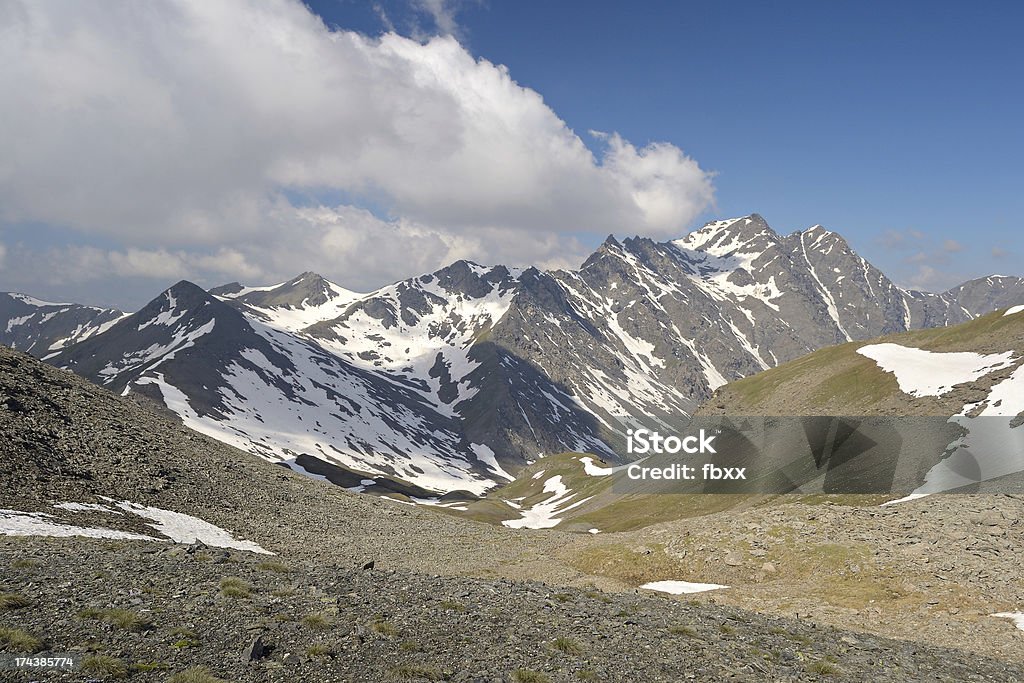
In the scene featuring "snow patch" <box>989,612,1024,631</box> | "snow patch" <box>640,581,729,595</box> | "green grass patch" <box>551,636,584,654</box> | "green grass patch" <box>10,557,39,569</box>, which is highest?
"green grass patch" <box>10,557,39,569</box>

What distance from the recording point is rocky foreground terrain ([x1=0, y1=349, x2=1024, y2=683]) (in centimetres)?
1519

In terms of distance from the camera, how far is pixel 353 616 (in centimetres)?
1898

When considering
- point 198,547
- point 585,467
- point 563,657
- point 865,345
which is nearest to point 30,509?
point 198,547

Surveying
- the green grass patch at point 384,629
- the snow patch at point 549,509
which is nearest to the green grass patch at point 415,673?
the green grass patch at point 384,629

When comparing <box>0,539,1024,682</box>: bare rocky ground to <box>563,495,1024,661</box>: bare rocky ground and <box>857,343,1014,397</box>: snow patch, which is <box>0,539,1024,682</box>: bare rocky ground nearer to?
<box>563,495,1024,661</box>: bare rocky ground

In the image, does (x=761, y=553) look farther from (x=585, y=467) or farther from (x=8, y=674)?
(x=585, y=467)

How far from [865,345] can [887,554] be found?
83.1m

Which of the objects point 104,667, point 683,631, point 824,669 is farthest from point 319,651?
point 824,669

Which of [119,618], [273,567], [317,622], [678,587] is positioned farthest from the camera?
[678,587]

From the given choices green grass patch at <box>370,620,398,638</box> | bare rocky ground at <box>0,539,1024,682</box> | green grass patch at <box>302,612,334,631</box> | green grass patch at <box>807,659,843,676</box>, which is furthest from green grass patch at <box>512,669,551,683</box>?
green grass patch at <box>807,659,843,676</box>

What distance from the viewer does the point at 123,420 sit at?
5366 centimetres

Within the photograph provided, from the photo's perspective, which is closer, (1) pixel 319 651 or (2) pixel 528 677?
(1) pixel 319 651

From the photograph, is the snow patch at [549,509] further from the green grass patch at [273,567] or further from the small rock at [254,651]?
the small rock at [254,651]

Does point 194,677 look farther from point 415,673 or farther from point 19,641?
point 415,673
